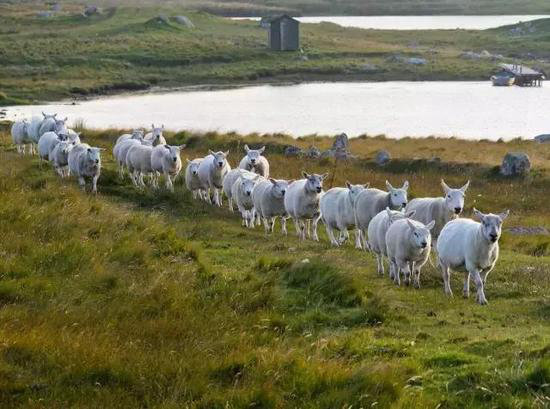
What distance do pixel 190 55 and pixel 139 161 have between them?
77.9 meters

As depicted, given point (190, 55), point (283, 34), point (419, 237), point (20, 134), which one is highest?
point (419, 237)

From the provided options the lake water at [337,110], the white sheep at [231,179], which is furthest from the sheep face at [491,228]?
the lake water at [337,110]

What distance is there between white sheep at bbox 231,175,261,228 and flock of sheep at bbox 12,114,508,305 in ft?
0.10

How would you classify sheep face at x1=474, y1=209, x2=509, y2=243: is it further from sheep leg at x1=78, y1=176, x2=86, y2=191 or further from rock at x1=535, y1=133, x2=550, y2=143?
rock at x1=535, y1=133, x2=550, y2=143

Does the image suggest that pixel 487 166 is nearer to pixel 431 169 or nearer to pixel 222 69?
pixel 431 169

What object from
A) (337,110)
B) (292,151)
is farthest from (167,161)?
(337,110)

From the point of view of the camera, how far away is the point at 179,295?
1155 centimetres

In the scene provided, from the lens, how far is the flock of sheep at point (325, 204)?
50.7ft

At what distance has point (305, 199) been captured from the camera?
70.7ft

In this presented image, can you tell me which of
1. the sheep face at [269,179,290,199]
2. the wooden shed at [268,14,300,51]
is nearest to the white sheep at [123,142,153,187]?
the sheep face at [269,179,290,199]

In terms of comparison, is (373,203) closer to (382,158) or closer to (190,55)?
(382,158)

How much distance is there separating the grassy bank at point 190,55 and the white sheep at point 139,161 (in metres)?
43.5

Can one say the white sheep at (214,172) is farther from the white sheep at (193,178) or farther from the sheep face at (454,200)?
the sheep face at (454,200)

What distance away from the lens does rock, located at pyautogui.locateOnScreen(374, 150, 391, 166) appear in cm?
3516
